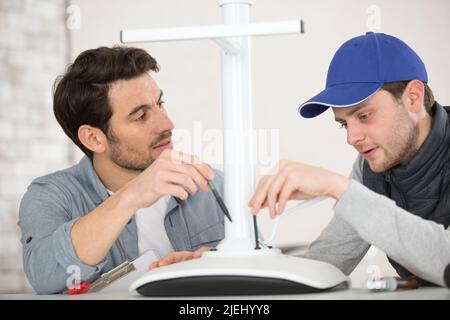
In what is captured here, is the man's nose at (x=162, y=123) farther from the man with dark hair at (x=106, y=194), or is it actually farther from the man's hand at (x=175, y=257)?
the man's hand at (x=175, y=257)

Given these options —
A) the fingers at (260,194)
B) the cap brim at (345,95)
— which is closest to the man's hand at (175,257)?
the fingers at (260,194)

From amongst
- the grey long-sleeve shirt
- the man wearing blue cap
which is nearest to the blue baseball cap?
the man wearing blue cap

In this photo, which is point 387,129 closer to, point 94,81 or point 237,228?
point 237,228

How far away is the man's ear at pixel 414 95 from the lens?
135cm

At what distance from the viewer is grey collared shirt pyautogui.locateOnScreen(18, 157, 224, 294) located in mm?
1245

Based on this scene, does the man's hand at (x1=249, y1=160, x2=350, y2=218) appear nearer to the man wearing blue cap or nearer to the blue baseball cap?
the man wearing blue cap

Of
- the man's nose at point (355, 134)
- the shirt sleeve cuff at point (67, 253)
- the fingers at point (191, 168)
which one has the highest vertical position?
the man's nose at point (355, 134)

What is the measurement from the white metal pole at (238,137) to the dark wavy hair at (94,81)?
32.5 inches

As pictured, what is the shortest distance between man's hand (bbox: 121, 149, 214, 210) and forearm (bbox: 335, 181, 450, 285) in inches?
7.3

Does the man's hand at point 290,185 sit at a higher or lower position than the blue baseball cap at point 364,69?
lower

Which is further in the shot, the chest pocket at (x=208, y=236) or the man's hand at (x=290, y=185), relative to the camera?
the chest pocket at (x=208, y=236)
